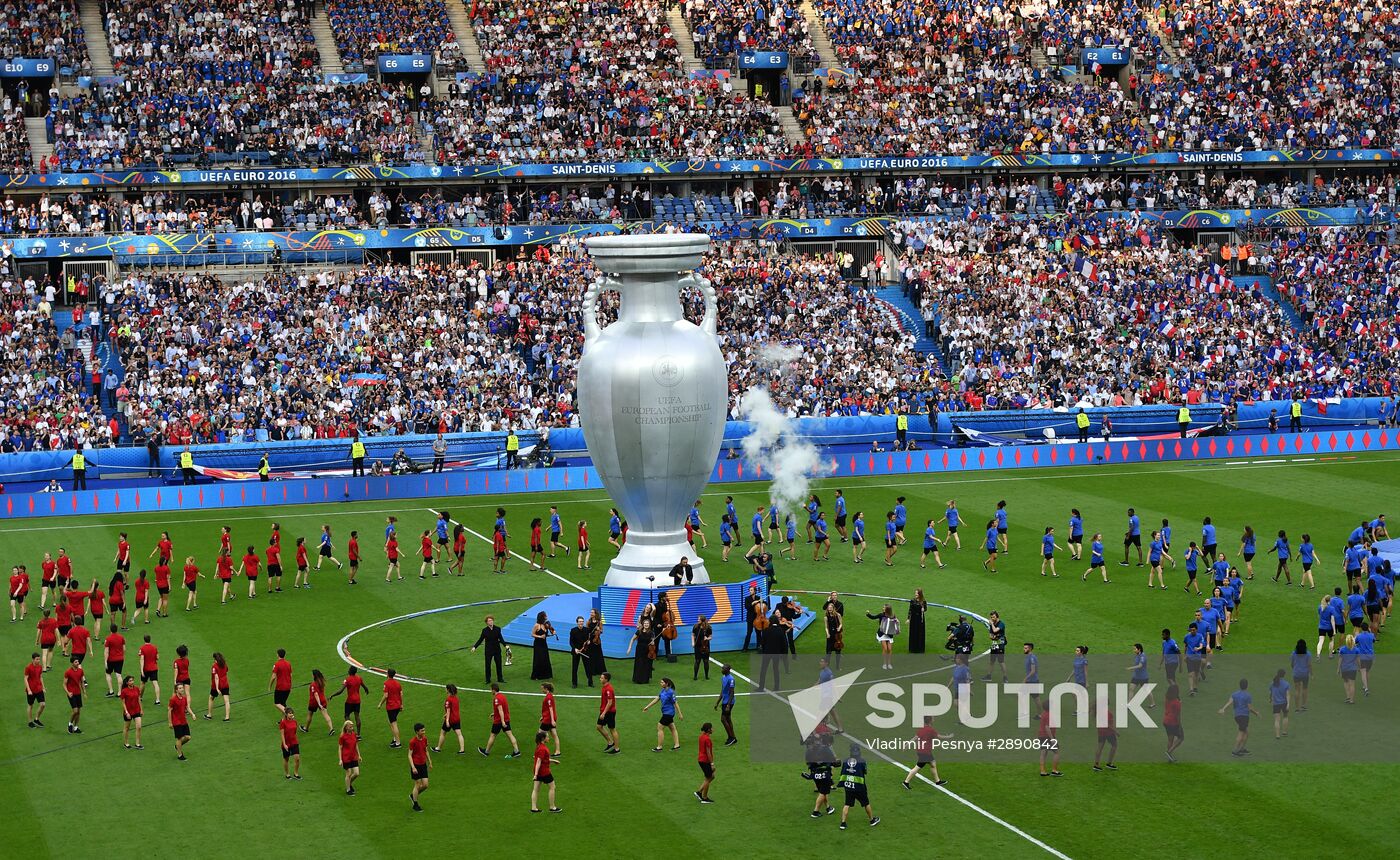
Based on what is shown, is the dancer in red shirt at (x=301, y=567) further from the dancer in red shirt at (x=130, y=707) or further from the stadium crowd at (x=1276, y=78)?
the stadium crowd at (x=1276, y=78)

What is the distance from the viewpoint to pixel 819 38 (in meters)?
76.4

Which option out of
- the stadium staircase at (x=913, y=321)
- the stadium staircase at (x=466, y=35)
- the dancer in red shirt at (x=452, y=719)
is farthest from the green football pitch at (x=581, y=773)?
the stadium staircase at (x=466, y=35)

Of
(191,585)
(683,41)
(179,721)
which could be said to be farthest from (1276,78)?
(179,721)

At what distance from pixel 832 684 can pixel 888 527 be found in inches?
453

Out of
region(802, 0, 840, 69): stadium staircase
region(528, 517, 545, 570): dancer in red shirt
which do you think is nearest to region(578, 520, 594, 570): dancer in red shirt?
region(528, 517, 545, 570): dancer in red shirt

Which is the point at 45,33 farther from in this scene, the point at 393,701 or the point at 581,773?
the point at 581,773

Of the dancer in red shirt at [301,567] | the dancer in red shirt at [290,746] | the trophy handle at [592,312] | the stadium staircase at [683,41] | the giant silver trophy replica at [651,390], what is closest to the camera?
the dancer in red shirt at [290,746]

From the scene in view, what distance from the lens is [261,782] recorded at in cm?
2409

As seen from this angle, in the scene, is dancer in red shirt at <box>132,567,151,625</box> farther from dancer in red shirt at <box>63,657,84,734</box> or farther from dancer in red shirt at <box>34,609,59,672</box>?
dancer in red shirt at <box>63,657,84,734</box>

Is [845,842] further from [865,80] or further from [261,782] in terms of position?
[865,80]

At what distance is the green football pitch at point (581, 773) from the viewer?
2153cm

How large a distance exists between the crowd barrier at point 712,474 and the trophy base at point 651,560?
41.1ft

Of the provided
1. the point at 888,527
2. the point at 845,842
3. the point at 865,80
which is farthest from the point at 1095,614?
the point at 865,80

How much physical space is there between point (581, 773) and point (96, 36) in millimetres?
53127
